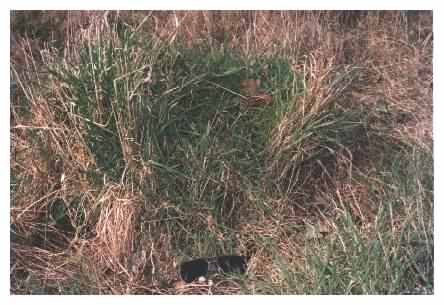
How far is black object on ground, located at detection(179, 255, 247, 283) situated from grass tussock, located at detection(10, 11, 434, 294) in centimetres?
5

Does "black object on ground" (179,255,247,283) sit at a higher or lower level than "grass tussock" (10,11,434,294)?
lower

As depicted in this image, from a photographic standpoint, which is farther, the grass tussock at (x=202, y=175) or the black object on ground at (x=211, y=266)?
the black object on ground at (x=211, y=266)

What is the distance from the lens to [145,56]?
3.84m

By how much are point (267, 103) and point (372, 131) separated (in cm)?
73

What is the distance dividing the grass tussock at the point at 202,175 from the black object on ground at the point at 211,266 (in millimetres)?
50

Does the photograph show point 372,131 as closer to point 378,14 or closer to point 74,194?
point 378,14

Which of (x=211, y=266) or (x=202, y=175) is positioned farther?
(x=202, y=175)

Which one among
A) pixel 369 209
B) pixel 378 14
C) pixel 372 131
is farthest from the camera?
pixel 378 14

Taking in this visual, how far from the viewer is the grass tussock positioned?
11.4 feet

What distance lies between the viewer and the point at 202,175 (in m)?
3.82

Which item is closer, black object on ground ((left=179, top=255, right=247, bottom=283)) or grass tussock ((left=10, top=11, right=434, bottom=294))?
grass tussock ((left=10, top=11, right=434, bottom=294))

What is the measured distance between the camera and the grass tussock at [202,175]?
346cm

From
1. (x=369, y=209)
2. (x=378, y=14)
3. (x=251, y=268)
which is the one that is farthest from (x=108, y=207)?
(x=378, y=14)

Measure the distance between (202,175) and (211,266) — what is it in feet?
1.56
